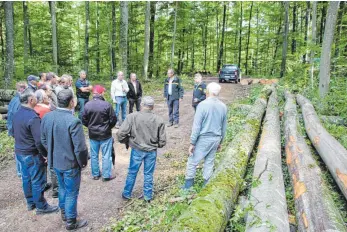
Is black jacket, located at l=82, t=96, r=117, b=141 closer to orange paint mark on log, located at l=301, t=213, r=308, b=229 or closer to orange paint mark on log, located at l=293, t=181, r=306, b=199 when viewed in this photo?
orange paint mark on log, located at l=293, t=181, r=306, b=199

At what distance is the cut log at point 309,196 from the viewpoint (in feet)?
11.7

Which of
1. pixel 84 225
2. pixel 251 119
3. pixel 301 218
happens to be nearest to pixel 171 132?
pixel 251 119

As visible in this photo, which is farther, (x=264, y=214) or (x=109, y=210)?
(x=109, y=210)

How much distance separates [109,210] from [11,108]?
3416 millimetres

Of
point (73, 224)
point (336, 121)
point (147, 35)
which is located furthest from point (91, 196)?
point (147, 35)

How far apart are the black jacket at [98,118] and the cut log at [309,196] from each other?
3.99 m

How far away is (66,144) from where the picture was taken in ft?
15.1

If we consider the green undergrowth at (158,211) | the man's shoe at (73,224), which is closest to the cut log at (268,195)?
the green undergrowth at (158,211)

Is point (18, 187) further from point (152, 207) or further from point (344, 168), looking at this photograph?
point (344, 168)

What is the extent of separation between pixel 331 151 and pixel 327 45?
23.8 ft

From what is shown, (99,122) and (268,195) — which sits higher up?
(99,122)

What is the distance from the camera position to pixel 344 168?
16.3ft

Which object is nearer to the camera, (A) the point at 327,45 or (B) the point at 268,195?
(B) the point at 268,195

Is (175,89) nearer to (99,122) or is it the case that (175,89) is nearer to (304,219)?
(99,122)
